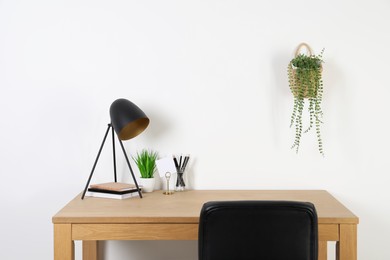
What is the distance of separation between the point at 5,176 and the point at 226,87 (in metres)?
1.36

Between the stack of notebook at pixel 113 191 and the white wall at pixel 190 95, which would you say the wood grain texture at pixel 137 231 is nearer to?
the stack of notebook at pixel 113 191

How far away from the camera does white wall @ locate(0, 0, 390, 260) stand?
2.51 metres

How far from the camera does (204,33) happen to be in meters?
2.53

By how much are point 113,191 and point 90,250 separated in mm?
449

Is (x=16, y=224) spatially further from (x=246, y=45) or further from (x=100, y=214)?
(x=246, y=45)

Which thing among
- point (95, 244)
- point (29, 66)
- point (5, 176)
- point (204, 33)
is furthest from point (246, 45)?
point (5, 176)

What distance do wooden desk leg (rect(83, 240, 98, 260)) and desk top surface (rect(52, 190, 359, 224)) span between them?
327 millimetres

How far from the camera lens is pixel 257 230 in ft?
5.19

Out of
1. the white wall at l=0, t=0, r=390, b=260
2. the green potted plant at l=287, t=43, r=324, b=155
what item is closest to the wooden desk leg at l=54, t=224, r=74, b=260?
the white wall at l=0, t=0, r=390, b=260

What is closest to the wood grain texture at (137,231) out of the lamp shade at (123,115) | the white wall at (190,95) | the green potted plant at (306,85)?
the lamp shade at (123,115)

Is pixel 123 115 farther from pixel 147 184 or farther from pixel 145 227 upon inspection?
pixel 145 227

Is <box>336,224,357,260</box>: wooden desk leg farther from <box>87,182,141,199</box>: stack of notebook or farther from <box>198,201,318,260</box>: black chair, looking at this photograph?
<box>87,182,141,199</box>: stack of notebook

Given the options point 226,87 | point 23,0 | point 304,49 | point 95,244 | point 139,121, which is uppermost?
point 23,0

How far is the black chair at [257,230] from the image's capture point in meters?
1.57
